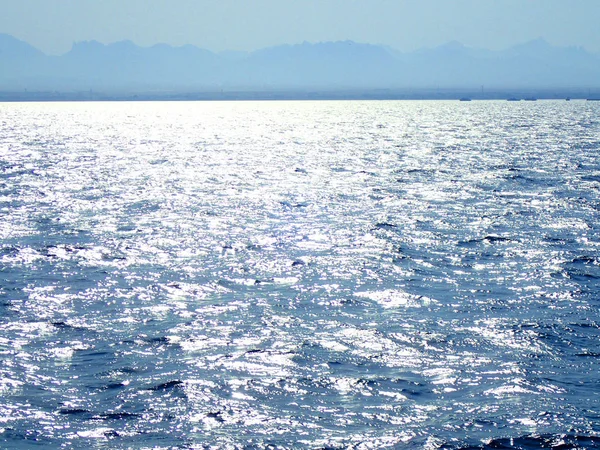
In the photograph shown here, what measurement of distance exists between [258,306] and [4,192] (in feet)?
122

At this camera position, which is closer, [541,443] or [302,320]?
[541,443]

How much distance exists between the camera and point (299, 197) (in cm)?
5294

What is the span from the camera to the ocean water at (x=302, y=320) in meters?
16.7

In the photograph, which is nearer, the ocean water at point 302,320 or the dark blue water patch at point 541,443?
the dark blue water patch at point 541,443

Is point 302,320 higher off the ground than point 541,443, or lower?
higher

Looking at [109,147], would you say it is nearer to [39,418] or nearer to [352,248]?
[352,248]

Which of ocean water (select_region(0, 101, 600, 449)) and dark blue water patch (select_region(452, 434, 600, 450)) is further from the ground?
ocean water (select_region(0, 101, 600, 449))

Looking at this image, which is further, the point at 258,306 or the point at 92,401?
the point at 258,306

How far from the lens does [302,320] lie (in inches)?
934

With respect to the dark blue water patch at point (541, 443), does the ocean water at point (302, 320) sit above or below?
above

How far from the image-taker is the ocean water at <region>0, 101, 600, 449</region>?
16672 millimetres

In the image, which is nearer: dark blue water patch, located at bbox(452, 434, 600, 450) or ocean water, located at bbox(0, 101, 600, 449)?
dark blue water patch, located at bbox(452, 434, 600, 450)

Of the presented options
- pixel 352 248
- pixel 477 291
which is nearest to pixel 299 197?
pixel 352 248

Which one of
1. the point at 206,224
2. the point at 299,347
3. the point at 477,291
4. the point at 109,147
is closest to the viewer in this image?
the point at 299,347
